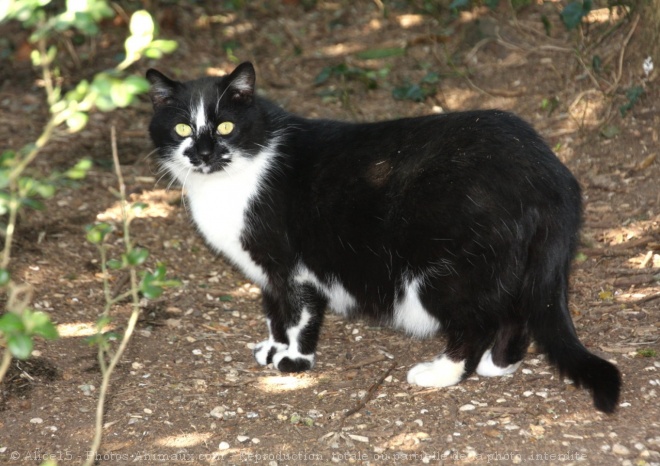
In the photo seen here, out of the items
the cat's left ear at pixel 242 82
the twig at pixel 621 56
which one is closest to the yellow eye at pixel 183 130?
the cat's left ear at pixel 242 82

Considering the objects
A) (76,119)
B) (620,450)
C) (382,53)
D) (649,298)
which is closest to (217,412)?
(620,450)

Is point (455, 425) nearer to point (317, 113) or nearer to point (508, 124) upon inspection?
A: point (508, 124)

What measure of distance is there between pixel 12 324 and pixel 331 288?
7.58 ft

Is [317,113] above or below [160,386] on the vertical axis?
above

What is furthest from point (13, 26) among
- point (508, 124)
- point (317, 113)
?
point (508, 124)

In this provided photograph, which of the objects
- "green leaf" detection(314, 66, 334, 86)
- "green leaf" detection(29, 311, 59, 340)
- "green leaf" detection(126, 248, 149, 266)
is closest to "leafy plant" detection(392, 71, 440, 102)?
"green leaf" detection(314, 66, 334, 86)

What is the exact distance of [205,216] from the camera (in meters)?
4.19

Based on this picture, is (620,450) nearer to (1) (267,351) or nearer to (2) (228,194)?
(1) (267,351)

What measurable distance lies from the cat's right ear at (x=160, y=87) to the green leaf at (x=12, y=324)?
224cm

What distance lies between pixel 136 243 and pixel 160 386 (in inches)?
60.5

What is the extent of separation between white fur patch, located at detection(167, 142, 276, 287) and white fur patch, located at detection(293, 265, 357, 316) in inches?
7.9

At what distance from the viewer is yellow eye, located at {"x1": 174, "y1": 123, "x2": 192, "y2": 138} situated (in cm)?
405

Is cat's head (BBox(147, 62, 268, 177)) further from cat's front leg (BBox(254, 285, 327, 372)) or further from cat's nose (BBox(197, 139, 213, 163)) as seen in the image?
cat's front leg (BBox(254, 285, 327, 372))

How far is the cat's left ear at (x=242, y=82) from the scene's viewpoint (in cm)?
407
